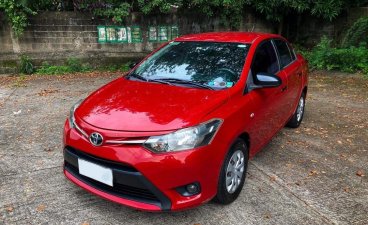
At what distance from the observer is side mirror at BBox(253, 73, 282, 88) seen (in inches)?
138

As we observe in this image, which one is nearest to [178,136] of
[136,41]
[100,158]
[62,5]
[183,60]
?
[100,158]

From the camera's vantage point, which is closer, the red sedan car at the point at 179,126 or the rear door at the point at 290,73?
the red sedan car at the point at 179,126

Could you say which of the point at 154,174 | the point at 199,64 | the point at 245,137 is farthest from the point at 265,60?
the point at 154,174

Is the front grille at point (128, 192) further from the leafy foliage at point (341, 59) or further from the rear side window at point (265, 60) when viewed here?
the leafy foliage at point (341, 59)

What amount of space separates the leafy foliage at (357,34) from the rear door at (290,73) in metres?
6.13

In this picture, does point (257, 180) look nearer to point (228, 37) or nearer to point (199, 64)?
point (199, 64)

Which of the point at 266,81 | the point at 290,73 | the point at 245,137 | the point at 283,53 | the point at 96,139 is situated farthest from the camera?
the point at 283,53

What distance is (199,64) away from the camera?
12.3 feet

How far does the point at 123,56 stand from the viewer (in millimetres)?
10102

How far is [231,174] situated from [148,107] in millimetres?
978

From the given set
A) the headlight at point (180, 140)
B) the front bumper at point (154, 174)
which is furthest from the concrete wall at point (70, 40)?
the headlight at point (180, 140)

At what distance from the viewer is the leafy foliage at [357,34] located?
32.8ft

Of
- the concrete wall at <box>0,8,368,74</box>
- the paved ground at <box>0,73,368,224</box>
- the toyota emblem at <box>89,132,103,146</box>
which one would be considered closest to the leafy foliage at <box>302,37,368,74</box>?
the concrete wall at <box>0,8,368,74</box>

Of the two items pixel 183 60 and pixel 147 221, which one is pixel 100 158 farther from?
pixel 183 60
